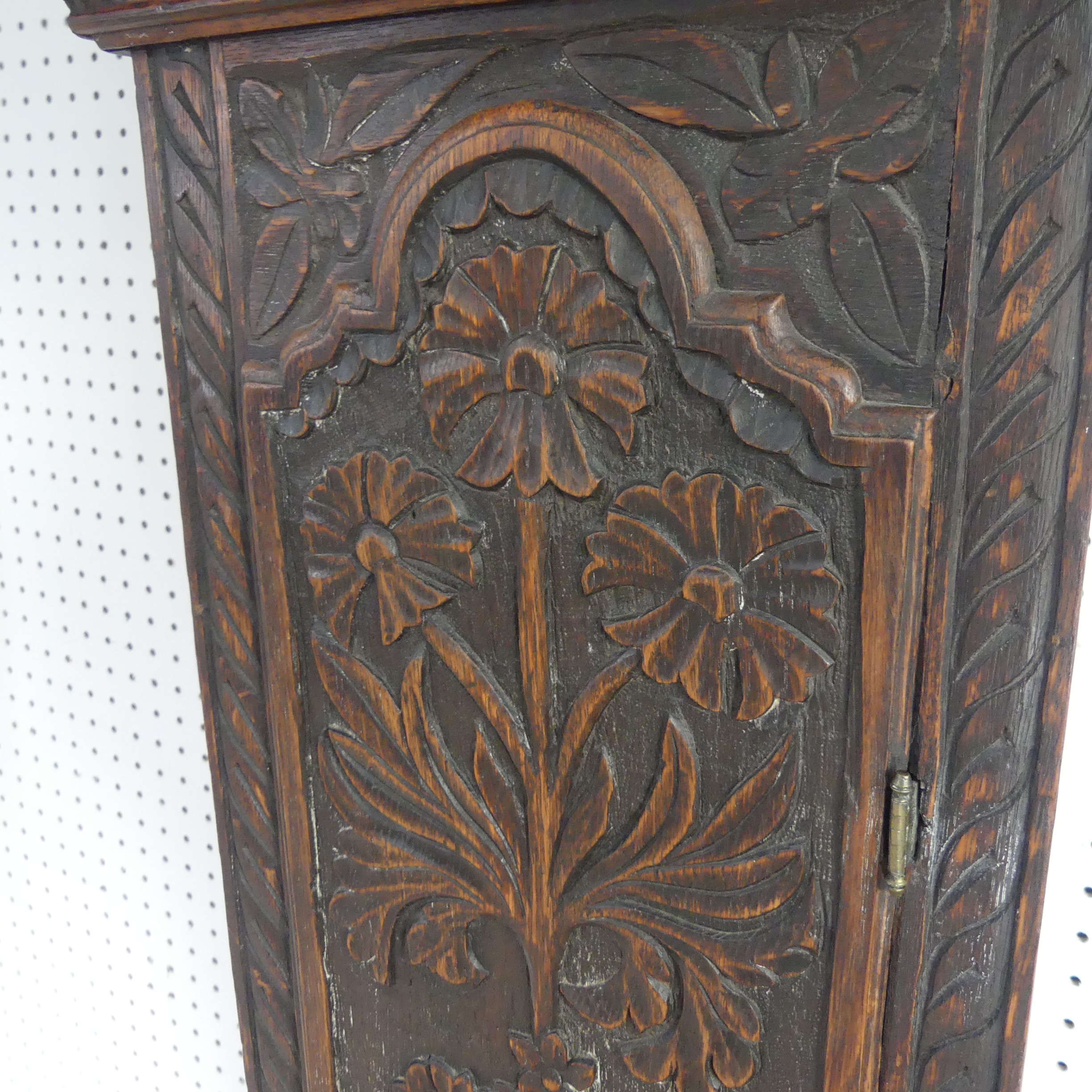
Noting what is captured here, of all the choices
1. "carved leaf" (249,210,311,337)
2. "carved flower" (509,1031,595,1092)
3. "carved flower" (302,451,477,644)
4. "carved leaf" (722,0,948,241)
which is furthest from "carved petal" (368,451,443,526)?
"carved flower" (509,1031,595,1092)

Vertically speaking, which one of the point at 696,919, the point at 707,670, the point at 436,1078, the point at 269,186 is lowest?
the point at 436,1078

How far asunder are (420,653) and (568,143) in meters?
0.28

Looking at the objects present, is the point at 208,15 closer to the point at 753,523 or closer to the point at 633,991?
the point at 753,523

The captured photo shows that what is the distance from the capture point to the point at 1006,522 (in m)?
0.47

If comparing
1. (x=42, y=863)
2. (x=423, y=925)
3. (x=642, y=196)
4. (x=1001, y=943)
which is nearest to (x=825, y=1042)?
(x=1001, y=943)

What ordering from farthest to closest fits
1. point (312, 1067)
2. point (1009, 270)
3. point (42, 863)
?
point (42, 863), point (312, 1067), point (1009, 270)

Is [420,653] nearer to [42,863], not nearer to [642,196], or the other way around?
[642,196]

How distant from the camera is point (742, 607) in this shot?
50 cm

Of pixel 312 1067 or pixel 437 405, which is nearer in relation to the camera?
pixel 437 405

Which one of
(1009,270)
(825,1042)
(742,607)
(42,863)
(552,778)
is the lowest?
(42,863)

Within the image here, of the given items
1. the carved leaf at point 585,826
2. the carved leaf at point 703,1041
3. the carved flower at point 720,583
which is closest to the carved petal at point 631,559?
the carved flower at point 720,583

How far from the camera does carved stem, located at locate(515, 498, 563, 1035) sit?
0.54m

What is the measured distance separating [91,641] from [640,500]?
63cm

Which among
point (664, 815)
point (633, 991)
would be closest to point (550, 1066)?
point (633, 991)
